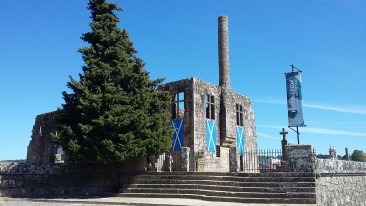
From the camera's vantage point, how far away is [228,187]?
1421 cm

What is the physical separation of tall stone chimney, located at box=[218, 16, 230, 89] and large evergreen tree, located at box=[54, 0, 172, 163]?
393 inches

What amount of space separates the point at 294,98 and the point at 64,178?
523 inches

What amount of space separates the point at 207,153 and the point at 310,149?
31.6 ft

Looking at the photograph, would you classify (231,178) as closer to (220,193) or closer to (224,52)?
(220,193)

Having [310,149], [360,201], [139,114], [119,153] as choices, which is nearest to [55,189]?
[119,153]

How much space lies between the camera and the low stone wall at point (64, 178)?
1761 centimetres

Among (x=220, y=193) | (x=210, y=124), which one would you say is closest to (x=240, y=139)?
(x=210, y=124)

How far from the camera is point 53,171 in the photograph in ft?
61.3

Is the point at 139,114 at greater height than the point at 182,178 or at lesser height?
greater

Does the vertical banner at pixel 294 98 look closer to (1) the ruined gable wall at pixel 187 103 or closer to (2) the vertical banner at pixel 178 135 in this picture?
(1) the ruined gable wall at pixel 187 103

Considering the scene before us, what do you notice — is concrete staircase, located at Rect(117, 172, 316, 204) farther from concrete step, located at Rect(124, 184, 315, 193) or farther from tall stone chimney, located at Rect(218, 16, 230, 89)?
tall stone chimney, located at Rect(218, 16, 230, 89)

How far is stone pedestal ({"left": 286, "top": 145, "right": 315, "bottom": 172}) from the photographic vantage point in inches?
531

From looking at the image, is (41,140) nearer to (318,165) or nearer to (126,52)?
(126,52)

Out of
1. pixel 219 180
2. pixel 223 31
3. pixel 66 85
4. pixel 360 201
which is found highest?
pixel 223 31
